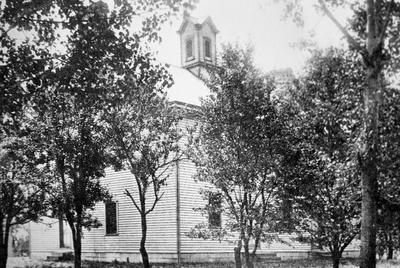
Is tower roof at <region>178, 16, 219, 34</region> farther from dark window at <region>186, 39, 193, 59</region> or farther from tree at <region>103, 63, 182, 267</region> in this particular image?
tree at <region>103, 63, 182, 267</region>

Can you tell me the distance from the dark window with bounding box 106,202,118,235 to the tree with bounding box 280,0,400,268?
56.7ft

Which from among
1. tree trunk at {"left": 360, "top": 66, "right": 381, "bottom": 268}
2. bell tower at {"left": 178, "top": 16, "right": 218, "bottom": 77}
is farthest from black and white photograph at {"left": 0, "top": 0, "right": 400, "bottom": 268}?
bell tower at {"left": 178, "top": 16, "right": 218, "bottom": 77}

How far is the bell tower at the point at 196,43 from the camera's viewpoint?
33656mm

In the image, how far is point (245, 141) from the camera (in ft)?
49.2

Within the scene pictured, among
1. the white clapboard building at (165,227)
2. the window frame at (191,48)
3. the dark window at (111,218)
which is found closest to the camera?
the white clapboard building at (165,227)

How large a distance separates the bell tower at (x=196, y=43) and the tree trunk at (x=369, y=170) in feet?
74.2

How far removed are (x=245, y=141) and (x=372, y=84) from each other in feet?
15.9

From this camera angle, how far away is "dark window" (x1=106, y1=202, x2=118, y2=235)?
26.2 meters

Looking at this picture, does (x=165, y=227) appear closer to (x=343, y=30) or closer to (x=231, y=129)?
(x=231, y=129)

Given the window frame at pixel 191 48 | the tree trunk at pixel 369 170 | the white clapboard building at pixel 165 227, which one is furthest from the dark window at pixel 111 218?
A: the tree trunk at pixel 369 170

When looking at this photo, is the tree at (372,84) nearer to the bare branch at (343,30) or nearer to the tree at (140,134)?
the bare branch at (343,30)

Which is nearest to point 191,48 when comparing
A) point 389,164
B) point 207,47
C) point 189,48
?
point 189,48

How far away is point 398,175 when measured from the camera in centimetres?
1252

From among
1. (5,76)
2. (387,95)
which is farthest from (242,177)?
(5,76)
